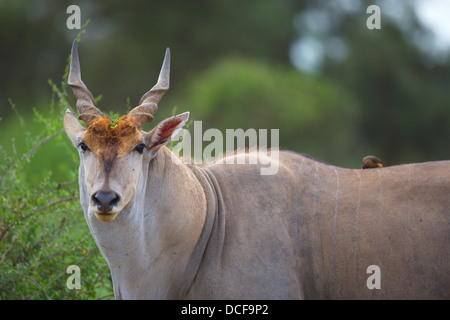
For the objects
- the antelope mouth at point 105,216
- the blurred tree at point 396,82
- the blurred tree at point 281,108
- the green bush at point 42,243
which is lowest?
the antelope mouth at point 105,216

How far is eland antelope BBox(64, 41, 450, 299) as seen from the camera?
6133mm

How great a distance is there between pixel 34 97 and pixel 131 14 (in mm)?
6791

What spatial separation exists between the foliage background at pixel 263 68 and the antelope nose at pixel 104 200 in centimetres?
1570

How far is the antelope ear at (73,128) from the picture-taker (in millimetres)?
6352

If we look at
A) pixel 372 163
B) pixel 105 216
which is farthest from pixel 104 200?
pixel 372 163

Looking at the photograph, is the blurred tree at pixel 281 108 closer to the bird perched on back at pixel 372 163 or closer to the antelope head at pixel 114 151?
the bird perched on back at pixel 372 163

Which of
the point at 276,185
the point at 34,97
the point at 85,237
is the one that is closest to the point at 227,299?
the point at 276,185

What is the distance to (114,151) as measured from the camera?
5973 millimetres

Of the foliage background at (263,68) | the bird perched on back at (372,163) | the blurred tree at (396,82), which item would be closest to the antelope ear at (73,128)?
the bird perched on back at (372,163)

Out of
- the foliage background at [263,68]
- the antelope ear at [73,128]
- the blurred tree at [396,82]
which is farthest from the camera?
the blurred tree at [396,82]

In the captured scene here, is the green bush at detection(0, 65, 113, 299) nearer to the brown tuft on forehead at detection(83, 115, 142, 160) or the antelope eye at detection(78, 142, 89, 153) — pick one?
the antelope eye at detection(78, 142, 89, 153)

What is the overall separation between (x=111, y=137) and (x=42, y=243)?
2.50m

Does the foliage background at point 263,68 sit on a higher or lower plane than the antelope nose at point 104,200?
higher

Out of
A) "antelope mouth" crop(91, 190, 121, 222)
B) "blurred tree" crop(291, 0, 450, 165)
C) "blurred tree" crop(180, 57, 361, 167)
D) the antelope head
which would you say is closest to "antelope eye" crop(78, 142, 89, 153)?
the antelope head
